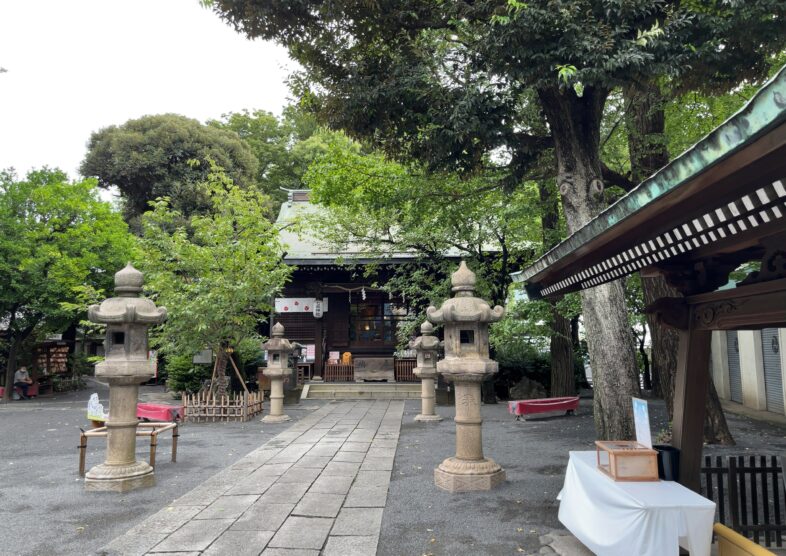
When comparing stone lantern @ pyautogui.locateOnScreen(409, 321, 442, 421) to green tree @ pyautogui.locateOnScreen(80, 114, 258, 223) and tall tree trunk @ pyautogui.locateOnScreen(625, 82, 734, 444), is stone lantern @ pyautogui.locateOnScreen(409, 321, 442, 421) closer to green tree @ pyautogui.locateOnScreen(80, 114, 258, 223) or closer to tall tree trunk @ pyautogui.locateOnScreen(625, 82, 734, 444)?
tall tree trunk @ pyautogui.locateOnScreen(625, 82, 734, 444)

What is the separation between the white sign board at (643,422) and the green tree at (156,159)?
25.2 m

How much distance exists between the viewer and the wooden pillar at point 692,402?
14.6 ft

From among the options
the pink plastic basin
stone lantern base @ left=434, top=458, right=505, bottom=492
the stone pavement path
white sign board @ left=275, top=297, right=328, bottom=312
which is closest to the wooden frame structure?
stone lantern base @ left=434, top=458, right=505, bottom=492

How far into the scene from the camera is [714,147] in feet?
7.50

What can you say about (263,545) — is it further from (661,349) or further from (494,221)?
(494,221)

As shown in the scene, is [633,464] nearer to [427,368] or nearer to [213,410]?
[427,368]

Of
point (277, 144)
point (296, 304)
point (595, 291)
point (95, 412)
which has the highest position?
point (277, 144)

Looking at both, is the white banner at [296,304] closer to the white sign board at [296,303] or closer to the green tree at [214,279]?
the white sign board at [296,303]

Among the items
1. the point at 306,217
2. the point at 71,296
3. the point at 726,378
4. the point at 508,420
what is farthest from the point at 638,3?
the point at 71,296

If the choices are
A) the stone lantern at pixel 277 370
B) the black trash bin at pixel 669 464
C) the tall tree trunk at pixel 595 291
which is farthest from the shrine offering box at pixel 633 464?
the stone lantern at pixel 277 370

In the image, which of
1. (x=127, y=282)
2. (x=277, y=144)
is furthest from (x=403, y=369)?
(x=277, y=144)

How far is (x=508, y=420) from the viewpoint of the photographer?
12.5 m

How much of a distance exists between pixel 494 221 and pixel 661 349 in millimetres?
5670

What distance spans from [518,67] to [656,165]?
4921mm
